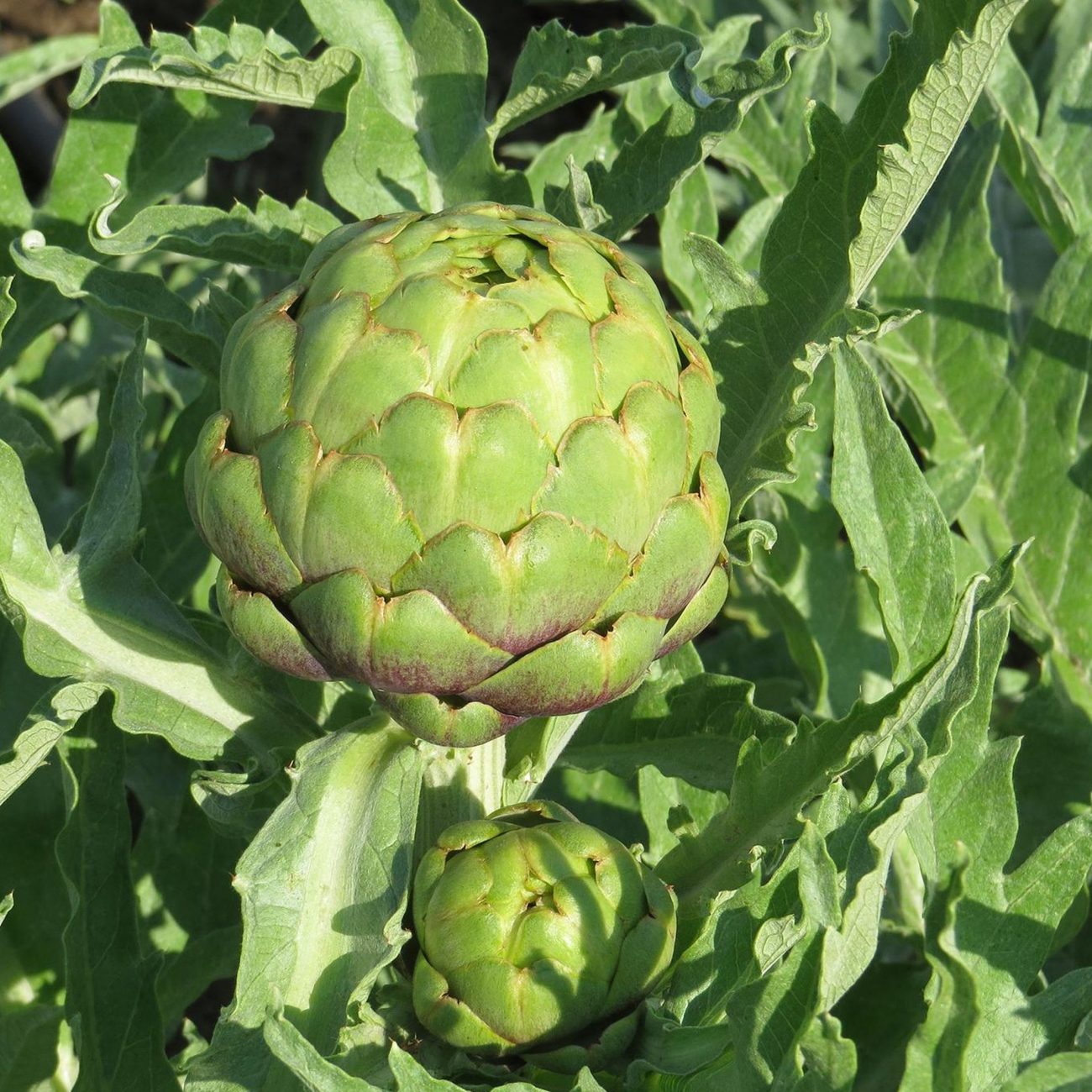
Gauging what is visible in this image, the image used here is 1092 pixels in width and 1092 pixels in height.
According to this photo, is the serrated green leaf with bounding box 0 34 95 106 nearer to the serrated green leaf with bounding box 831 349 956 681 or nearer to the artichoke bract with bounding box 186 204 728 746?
the artichoke bract with bounding box 186 204 728 746

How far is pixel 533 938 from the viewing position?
43.6 inches

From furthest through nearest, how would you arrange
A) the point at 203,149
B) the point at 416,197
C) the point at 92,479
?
the point at 92,479
the point at 203,149
the point at 416,197

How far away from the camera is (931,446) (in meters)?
1.87

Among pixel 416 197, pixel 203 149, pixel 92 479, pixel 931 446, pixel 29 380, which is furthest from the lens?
pixel 29 380

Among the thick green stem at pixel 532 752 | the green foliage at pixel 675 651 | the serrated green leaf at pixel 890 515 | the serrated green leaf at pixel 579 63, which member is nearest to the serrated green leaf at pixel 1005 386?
the green foliage at pixel 675 651

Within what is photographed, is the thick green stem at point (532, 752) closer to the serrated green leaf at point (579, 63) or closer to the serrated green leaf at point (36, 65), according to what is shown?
the serrated green leaf at point (579, 63)

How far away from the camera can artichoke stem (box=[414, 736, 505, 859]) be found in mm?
1288

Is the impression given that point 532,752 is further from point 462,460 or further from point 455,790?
point 462,460

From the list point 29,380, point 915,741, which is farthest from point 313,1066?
point 29,380

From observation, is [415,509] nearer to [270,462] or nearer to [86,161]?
[270,462]

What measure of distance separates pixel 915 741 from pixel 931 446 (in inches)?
31.0

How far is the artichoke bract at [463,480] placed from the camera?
1004mm

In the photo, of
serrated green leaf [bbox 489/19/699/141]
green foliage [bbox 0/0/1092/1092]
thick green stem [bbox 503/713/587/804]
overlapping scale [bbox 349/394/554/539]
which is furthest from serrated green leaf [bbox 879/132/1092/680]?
overlapping scale [bbox 349/394/554/539]

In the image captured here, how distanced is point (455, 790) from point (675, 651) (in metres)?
0.22
